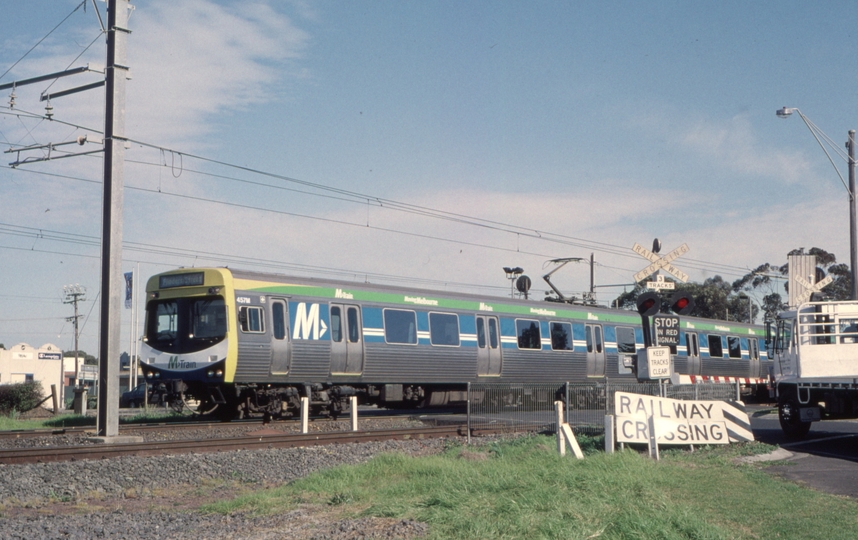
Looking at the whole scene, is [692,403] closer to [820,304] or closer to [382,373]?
[820,304]

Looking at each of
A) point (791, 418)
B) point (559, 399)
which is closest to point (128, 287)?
point (559, 399)

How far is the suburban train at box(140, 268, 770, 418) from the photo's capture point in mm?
20047

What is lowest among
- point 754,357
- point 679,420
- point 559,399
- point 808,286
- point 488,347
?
point 679,420

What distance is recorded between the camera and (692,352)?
32.8m

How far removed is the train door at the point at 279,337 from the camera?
2052 cm

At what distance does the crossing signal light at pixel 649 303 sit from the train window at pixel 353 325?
28.0ft

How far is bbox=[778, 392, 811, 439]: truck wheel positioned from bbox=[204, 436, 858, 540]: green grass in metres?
4.84

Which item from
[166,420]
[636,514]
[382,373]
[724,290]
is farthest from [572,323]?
[724,290]

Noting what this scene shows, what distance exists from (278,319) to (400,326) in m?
3.85

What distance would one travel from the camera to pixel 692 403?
15.5m

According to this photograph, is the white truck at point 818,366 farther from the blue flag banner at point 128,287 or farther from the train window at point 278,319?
the blue flag banner at point 128,287

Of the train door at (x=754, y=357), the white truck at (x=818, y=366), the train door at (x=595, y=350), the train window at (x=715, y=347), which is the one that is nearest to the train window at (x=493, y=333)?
the train door at (x=595, y=350)

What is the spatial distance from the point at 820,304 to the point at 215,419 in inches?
549

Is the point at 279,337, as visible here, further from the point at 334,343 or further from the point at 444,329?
the point at 444,329
